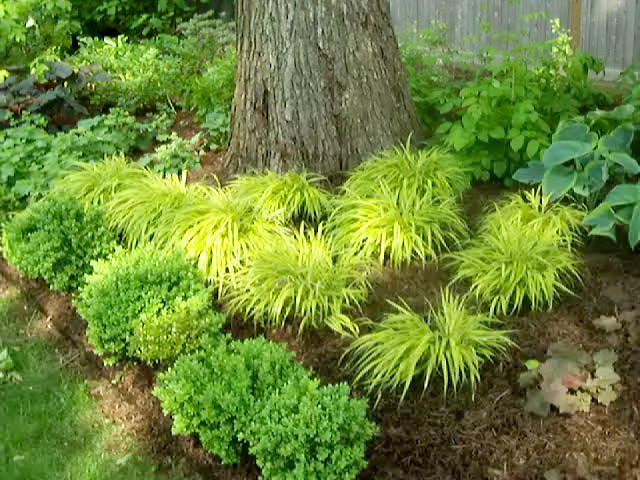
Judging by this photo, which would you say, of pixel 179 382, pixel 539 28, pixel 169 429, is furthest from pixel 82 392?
pixel 539 28

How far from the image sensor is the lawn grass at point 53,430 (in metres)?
4.28

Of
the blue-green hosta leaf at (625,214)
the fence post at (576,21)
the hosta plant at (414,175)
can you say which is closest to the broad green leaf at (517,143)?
the hosta plant at (414,175)

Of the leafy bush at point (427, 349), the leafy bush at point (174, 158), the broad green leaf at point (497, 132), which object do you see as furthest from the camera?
the leafy bush at point (174, 158)

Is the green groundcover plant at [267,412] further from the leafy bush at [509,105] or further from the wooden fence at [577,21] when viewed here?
the wooden fence at [577,21]

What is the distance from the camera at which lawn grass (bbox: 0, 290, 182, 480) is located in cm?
428

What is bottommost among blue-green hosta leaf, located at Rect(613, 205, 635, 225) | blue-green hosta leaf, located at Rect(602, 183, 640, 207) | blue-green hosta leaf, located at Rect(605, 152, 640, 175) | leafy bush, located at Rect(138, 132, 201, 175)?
leafy bush, located at Rect(138, 132, 201, 175)

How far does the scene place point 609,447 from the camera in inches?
147

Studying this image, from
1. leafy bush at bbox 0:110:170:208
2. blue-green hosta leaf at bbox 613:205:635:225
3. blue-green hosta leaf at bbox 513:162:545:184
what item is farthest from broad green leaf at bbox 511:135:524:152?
leafy bush at bbox 0:110:170:208

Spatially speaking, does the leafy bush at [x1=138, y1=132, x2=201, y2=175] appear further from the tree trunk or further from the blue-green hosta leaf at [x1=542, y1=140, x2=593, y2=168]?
the blue-green hosta leaf at [x1=542, y1=140, x2=593, y2=168]

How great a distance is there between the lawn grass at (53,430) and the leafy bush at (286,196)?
1512 millimetres

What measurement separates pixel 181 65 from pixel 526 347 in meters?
5.32

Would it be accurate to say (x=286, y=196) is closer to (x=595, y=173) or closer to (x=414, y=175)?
(x=414, y=175)

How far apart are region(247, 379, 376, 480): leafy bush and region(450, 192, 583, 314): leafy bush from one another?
1132 millimetres

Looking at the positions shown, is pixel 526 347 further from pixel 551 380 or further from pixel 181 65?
pixel 181 65
